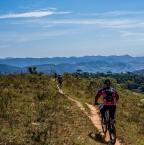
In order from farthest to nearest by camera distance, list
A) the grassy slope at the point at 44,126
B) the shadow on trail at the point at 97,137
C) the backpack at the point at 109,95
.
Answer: the shadow on trail at the point at 97,137 → the backpack at the point at 109,95 → the grassy slope at the point at 44,126

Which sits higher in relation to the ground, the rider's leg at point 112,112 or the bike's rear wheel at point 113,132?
the rider's leg at point 112,112

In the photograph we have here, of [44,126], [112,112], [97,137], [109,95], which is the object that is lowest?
[97,137]

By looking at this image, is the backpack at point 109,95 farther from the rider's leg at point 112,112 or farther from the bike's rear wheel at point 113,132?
the bike's rear wheel at point 113,132

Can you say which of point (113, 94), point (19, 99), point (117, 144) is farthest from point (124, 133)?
point (19, 99)

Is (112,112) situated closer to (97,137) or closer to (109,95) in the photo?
(109,95)

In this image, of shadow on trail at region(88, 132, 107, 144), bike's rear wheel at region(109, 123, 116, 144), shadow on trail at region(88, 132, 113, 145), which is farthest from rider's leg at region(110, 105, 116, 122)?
shadow on trail at region(88, 132, 107, 144)

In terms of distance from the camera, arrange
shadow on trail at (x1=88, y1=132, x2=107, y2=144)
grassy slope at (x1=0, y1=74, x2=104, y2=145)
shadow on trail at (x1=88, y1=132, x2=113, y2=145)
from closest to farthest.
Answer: grassy slope at (x1=0, y1=74, x2=104, y2=145) < shadow on trail at (x1=88, y1=132, x2=113, y2=145) < shadow on trail at (x1=88, y1=132, x2=107, y2=144)

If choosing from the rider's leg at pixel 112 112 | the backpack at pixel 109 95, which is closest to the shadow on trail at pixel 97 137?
the rider's leg at pixel 112 112

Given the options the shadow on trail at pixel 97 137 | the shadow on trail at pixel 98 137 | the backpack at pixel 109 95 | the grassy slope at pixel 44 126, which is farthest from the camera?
the shadow on trail at pixel 97 137

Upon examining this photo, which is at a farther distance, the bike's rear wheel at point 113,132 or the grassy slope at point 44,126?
the bike's rear wheel at point 113,132

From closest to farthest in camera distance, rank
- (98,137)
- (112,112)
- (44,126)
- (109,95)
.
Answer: (109,95) < (112,112) < (44,126) < (98,137)

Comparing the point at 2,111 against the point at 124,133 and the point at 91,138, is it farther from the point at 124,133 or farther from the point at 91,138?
the point at 124,133

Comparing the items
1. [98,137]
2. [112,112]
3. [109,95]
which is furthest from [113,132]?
[109,95]

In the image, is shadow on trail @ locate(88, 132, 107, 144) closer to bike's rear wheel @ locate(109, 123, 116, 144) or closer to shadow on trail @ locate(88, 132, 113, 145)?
shadow on trail @ locate(88, 132, 113, 145)
